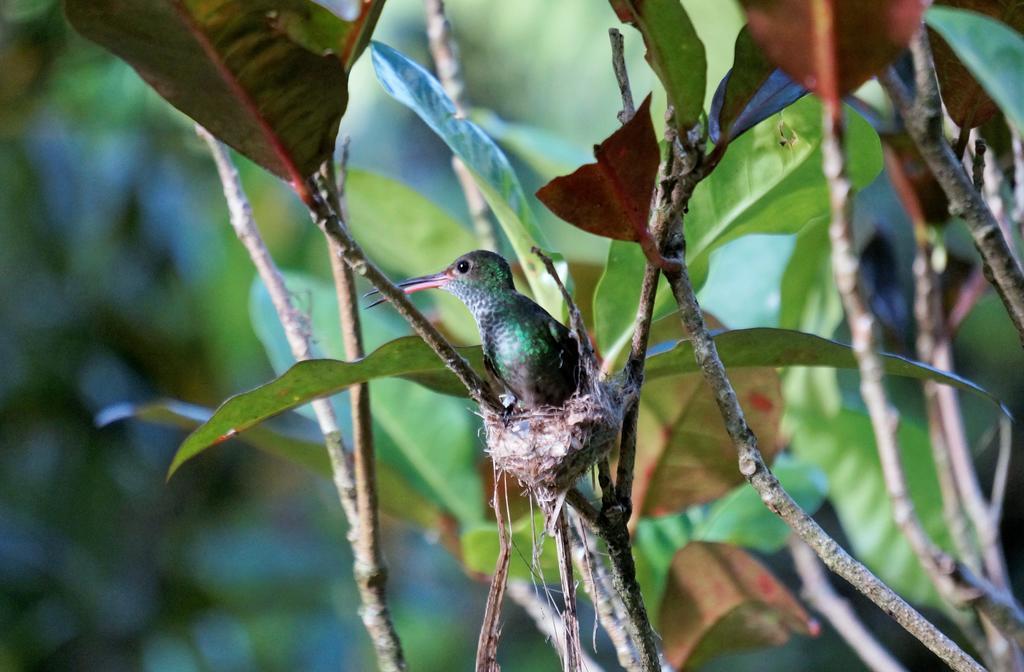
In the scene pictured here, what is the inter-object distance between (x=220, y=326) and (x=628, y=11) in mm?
2551

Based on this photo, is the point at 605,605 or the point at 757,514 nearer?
the point at 605,605

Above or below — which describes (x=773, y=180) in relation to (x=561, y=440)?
above

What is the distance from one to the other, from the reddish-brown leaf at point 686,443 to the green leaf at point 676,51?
1.89ft

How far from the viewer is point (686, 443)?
4.55ft

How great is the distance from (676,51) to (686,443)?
0.67 m

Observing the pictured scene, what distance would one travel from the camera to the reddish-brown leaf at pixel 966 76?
0.97 meters

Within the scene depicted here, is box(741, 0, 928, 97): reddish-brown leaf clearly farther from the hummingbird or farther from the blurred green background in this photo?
the blurred green background

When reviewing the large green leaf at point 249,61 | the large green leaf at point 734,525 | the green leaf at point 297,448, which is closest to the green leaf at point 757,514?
the large green leaf at point 734,525

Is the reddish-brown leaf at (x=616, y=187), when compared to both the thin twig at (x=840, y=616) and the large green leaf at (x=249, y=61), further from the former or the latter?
the thin twig at (x=840, y=616)

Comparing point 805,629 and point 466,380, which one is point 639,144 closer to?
point 466,380

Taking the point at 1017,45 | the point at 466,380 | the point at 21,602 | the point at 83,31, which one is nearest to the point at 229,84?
the point at 83,31

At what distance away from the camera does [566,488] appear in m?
0.97

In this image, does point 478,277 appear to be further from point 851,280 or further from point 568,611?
point 851,280

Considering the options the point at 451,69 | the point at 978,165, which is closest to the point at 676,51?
the point at 978,165
